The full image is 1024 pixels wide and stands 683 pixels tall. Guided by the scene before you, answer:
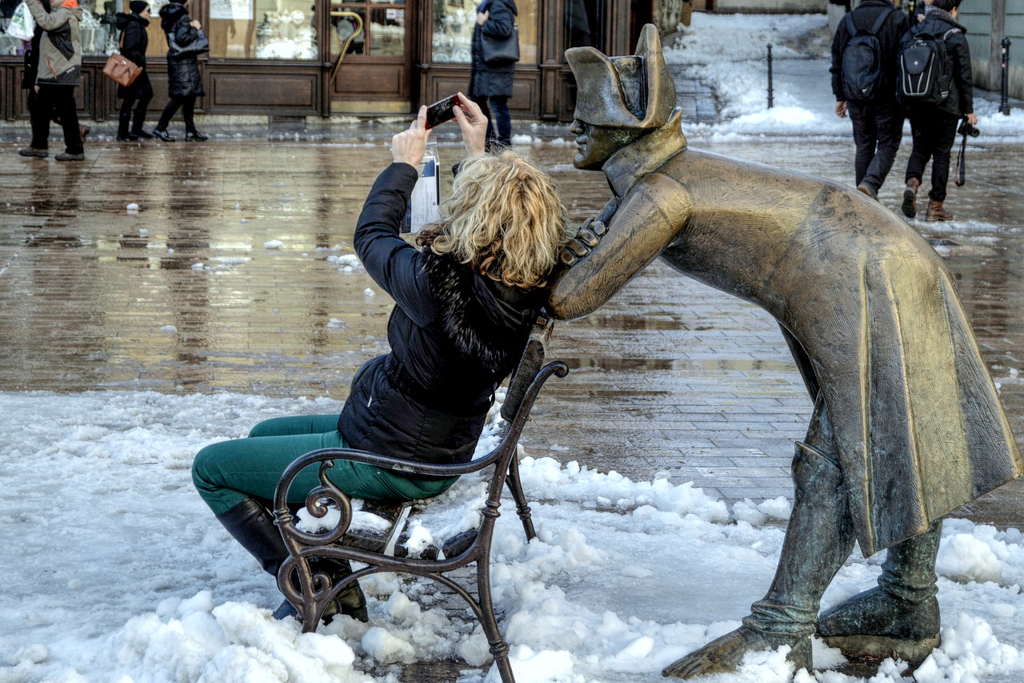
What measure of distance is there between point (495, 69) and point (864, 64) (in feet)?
20.9

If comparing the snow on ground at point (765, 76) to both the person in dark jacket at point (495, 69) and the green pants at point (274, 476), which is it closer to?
the person in dark jacket at point (495, 69)

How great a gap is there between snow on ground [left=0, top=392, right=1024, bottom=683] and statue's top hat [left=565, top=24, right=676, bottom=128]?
118 centimetres

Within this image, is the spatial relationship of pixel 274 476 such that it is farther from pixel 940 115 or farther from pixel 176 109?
pixel 176 109

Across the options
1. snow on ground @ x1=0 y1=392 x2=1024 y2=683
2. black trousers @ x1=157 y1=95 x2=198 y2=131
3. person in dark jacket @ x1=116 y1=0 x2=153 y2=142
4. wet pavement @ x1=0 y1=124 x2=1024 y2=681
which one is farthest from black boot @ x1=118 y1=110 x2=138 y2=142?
snow on ground @ x1=0 y1=392 x2=1024 y2=683

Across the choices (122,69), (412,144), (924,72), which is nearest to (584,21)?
(122,69)

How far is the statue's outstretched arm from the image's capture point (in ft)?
10.00

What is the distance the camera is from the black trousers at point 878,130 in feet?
36.2

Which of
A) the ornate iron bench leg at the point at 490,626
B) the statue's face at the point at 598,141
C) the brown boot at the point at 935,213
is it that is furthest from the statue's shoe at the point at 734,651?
the brown boot at the point at 935,213

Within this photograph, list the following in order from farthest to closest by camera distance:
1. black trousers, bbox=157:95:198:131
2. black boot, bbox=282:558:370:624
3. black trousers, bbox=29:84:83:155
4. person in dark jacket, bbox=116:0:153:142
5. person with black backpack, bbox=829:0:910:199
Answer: black trousers, bbox=157:95:198:131 < person in dark jacket, bbox=116:0:153:142 < black trousers, bbox=29:84:83:155 < person with black backpack, bbox=829:0:910:199 < black boot, bbox=282:558:370:624

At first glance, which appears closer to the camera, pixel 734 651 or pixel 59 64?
pixel 734 651

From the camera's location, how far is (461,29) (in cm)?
2053

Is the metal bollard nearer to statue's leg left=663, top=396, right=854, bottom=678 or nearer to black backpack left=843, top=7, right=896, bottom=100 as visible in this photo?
black backpack left=843, top=7, right=896, bottom=100

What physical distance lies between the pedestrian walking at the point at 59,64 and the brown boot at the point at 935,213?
916 centimetres

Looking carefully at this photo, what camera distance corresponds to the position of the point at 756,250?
312 centimetres
